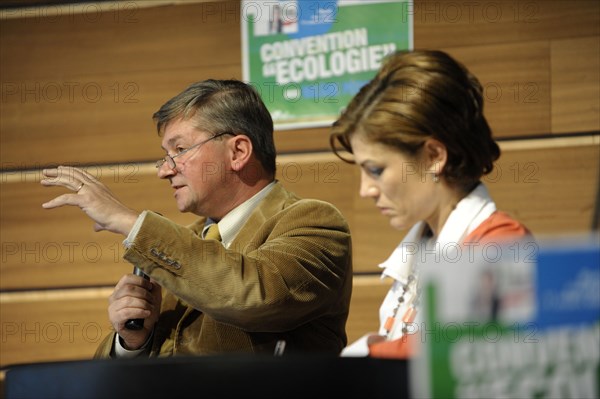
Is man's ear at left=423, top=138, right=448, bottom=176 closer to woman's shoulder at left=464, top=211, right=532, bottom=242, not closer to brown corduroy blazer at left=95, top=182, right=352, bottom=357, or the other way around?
woman's shoulder at left=464, top=211, right=532, bottom=242

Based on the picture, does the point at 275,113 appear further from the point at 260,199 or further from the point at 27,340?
the point at 27,340

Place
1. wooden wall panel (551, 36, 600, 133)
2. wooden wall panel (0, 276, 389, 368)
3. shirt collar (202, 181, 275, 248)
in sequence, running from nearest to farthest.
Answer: shirt collar (202, 181, 275, 248), wooden wall panel (551, 36, 600, 133), wooden wall panel (0, 276, 389, 368)

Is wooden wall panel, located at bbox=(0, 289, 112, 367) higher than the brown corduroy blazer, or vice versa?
the brown corduroy blazer

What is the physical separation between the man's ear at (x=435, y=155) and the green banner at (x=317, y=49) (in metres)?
1.27

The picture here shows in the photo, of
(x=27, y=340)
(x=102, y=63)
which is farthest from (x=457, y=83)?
(x=27, y=340)

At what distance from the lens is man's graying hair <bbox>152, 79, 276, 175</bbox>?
2.22 m

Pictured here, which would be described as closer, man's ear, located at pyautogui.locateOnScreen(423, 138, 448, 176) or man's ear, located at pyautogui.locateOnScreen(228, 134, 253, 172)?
man's ear, located at pyautogui.locateOnScreen(423, 138, 448, 176)

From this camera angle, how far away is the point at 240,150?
2.24 meters

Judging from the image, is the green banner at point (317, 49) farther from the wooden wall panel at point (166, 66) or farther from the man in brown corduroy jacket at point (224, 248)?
the man in brown corduroy jacket at point (224, 248)

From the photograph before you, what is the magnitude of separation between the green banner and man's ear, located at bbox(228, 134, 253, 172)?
679mm

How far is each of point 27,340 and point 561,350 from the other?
2461 millimetres

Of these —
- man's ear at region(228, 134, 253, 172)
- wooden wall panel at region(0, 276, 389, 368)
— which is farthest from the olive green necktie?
wooden wall panel at region(0, 276, 389, 368)

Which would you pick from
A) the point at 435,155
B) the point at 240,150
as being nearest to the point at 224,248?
the point at 240,150

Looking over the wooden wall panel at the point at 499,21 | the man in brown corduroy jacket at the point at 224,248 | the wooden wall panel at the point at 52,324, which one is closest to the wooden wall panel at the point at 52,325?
the wooden wall panel at the point at 52,324
